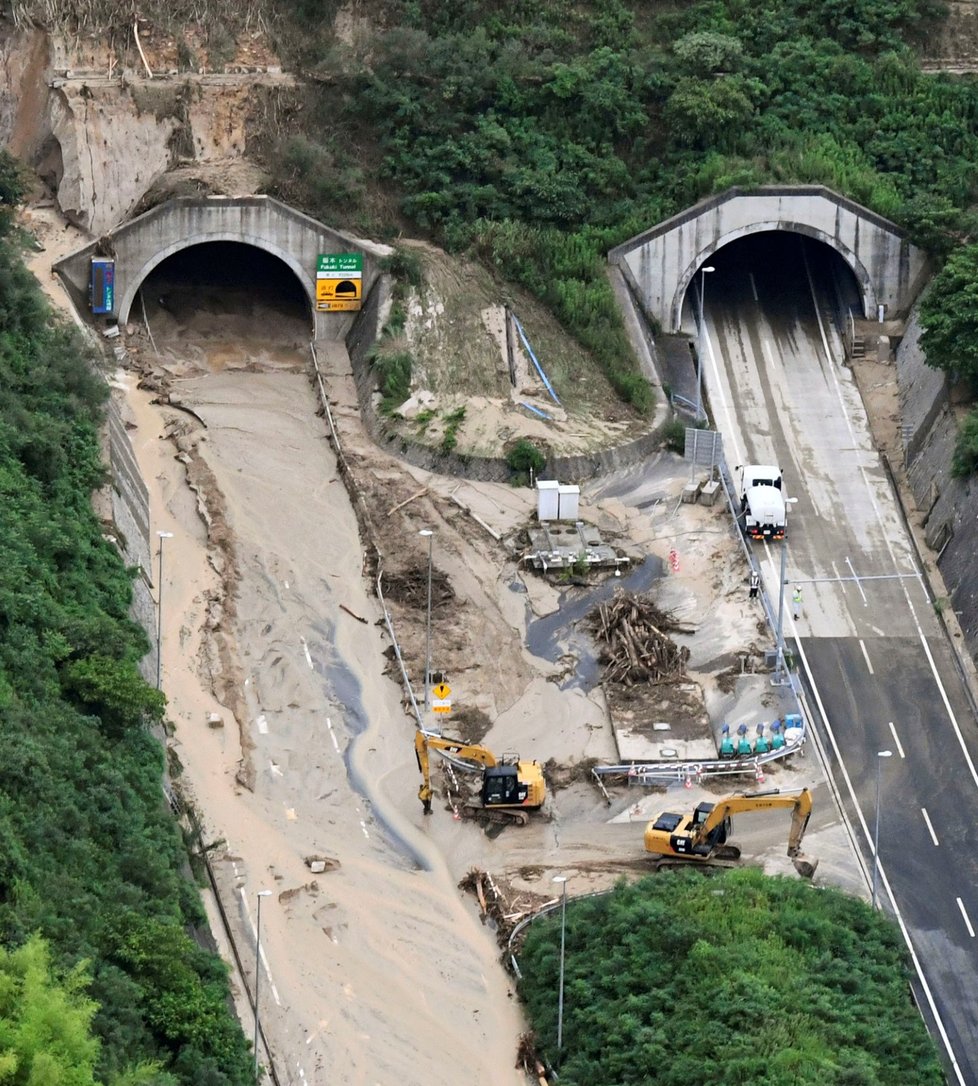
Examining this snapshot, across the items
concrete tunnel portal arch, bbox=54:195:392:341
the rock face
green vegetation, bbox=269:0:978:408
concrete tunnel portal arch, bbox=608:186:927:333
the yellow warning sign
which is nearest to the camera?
concrete tunnel portal arch, bbox=54:195:392:341

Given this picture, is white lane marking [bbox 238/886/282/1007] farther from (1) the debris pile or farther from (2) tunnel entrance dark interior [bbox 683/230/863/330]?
(2) tunnel entrance dark interior [bbox 683/230/863/330]

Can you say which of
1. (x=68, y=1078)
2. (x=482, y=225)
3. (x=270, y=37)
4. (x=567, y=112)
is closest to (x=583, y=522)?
(x=482, y=225)

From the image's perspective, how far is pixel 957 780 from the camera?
2714 inches

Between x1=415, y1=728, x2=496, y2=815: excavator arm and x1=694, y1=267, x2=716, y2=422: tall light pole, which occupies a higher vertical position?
x1=694, y1=267, x2=716, y2=422: tall light pole

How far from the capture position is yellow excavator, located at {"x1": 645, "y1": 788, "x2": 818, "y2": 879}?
211 ft

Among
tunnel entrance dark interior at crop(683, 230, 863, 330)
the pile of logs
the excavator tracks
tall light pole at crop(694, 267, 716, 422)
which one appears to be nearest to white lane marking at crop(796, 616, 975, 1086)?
the pile of logs

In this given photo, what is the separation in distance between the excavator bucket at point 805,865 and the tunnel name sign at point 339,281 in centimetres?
3468

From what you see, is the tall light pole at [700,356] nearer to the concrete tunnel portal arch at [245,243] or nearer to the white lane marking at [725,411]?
the white lane marking at [725,411]

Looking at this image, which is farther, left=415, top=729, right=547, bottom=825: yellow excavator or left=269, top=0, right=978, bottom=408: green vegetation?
left=269, top=0, right=978, bottom=408: green vegetation

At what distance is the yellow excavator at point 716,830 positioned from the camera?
6444 cm

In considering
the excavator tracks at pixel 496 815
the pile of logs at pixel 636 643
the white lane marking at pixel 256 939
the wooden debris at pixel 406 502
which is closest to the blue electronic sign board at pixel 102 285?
the wooden debris at pixel 406 502

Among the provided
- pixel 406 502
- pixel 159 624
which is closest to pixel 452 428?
pixel 406 502

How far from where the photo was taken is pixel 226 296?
9531 cm

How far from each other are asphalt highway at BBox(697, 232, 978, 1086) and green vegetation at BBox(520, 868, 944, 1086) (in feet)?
6.17
